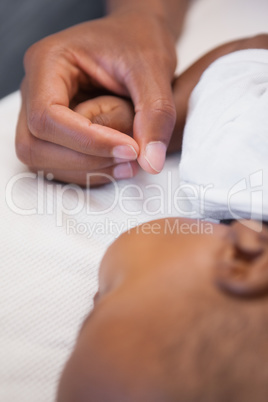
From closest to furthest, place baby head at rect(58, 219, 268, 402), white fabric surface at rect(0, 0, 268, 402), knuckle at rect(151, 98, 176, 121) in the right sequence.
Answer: baby head at rect(58, 219, 268, 402) < white fabric surface at rect(0, 0, 268, 402) < knuckle at rect(151, 98, 176, 121)

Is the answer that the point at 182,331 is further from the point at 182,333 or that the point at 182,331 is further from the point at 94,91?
the point at 94,91

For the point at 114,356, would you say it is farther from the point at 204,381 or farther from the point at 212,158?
the point at 212,158

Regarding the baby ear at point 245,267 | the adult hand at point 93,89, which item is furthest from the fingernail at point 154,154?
the baby ear at point 245,267

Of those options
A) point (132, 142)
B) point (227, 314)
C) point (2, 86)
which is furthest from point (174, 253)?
point (2, 86)

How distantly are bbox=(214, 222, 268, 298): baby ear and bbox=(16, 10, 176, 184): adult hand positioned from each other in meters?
0.21

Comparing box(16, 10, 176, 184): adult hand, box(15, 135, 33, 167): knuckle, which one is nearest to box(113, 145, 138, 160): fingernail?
box(16, 10, 176, 184): adult hand

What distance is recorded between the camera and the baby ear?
0.41 meters

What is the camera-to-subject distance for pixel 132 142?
2.01 ft

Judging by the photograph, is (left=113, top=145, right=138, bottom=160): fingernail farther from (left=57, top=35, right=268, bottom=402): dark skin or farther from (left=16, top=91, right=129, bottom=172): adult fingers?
(left=57, top=35, right=268, bottom=402): dark skin

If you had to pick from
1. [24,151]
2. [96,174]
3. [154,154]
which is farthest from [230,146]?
[24,151]

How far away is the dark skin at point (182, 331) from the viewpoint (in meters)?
0.38

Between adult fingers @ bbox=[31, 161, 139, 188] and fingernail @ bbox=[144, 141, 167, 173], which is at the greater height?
fingernail @ bbox=[144, 141, 167, 173]

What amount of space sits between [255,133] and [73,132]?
24 cm

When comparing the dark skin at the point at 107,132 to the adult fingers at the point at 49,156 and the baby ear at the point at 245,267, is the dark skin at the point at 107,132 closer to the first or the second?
the adult fingers at the point at 49,156
